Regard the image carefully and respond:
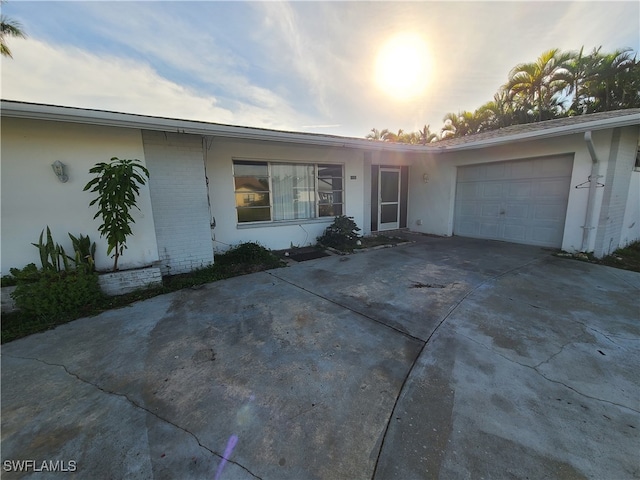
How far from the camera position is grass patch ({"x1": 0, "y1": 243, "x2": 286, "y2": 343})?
10.7ft

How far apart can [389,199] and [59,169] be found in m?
8.47

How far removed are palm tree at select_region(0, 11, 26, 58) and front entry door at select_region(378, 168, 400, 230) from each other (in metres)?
16.5

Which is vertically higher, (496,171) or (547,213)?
(496,171)

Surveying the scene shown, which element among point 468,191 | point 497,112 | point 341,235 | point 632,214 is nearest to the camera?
point 632,214

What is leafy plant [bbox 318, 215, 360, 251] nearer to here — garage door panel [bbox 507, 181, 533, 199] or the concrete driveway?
the concrete driveway

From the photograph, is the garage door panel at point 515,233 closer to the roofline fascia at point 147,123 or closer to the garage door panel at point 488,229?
the garage door panel at point 488,229

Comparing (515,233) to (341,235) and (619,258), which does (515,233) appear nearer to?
(619,258)

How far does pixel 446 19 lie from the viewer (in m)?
5.54

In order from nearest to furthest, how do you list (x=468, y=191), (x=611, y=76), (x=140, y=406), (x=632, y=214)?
(x=140, y=406)
(x=632, y=214)
(x=468, y=191)
(x=611, y=76)

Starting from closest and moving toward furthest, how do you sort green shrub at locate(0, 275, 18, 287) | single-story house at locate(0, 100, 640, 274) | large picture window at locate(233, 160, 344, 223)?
green shrub at locate(0, 275, 18, 287), single-story house at locate(0, 100, 640, 274), large picture window at locate(233, 160, 344, 223)

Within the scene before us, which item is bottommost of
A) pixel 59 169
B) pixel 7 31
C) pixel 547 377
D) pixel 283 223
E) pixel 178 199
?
pixel 547 377

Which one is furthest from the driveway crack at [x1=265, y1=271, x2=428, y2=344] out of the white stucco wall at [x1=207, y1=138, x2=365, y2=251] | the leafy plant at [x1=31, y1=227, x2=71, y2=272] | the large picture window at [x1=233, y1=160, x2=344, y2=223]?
the leafy plant at [x1=31, y1=227, x2=71, y2=272]

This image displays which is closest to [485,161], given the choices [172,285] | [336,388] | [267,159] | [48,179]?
[267,159]

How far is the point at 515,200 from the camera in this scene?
7.16 meters
